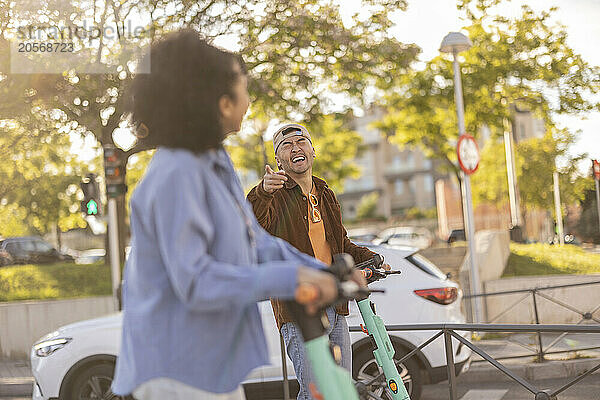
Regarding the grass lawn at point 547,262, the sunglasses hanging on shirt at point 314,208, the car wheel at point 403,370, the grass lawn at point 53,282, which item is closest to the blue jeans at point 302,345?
the sunglasses hanging on shirt at point 314,208

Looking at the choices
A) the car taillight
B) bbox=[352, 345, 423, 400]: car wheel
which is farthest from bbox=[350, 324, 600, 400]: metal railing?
the car taillight

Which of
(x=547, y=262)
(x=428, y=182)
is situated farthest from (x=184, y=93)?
(x=428, y=182)

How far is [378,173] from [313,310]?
74.6 m

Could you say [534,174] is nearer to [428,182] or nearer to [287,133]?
[287,133]

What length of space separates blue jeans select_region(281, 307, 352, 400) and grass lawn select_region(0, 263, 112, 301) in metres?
11.6

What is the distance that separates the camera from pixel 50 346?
668 cm

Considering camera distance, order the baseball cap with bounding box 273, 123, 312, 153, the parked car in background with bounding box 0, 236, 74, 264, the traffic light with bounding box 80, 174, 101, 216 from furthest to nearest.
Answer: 1. the parked car in background with bounding box 0, 236, 74, 264
2. the traffic light with bounding box 80, 174, 101, 216
3. the baseball cap with bounding box 273, 123, 312, 153

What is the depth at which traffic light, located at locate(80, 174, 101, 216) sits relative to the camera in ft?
43.9

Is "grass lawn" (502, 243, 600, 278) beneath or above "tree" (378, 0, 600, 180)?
beneath

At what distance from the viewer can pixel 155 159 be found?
1944 millimetres

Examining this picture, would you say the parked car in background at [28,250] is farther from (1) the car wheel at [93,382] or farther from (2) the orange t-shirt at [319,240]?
(2) the orange t-shirt at [319,240]

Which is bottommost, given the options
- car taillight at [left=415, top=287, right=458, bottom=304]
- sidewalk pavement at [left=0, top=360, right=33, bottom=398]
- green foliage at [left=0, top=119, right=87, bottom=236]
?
sidewalk pavement at [left=0, top=360, right=33, bottom=398]

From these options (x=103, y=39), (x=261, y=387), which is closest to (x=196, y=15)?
(x=103, y=39)

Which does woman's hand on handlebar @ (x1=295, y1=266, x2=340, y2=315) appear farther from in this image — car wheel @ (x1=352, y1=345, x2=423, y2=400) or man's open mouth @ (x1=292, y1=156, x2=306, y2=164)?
car wheel @ (x1=352, y1=345, x2=423, y2=400)
